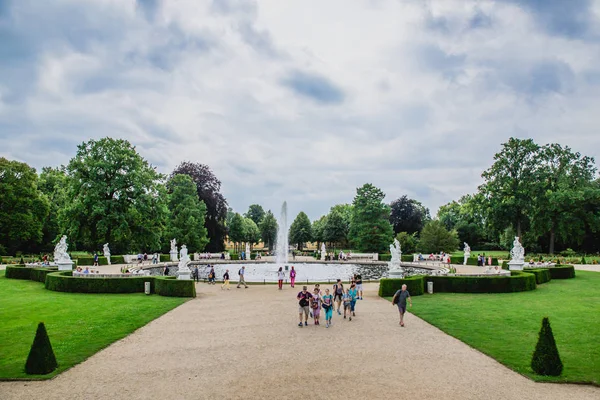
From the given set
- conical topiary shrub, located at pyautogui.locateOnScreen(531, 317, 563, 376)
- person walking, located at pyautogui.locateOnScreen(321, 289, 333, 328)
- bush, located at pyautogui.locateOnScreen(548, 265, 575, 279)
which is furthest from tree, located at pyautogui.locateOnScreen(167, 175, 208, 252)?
conical topiary shrub, located at pyautogui.locateOnScreen(531, 317, 563, 376)

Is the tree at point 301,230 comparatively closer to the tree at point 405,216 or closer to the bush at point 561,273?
the tree at point 405,216

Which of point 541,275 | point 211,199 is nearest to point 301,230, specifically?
point 211,199

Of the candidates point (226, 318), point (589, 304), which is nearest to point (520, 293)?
point (589, 304)

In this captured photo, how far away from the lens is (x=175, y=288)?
24406 mm

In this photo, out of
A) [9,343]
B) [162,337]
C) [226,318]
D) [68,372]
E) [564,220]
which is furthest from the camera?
[564,220]

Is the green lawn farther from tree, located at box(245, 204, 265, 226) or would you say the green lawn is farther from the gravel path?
tree, located at box(245, 204, 265, 226)

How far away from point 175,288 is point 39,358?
14148mm

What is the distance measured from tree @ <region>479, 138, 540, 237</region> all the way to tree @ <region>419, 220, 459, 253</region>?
5.98 meters

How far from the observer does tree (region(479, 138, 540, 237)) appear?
5672 cm

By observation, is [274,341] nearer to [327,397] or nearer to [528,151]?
[327,397]

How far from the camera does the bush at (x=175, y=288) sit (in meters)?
24.3

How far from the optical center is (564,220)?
55.5 metres

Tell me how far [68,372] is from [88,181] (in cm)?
4129

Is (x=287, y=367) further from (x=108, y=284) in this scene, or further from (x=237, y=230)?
(x=237, y=230)
